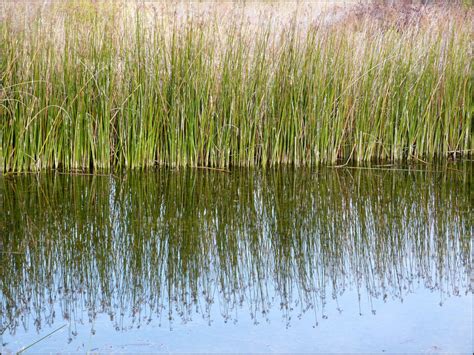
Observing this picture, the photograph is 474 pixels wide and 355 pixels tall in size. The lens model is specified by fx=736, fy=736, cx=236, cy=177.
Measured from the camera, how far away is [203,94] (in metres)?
5.66

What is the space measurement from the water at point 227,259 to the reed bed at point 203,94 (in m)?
0.37

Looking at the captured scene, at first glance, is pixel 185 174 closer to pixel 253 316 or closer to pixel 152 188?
pixel 152 188

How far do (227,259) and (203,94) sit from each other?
2275 millimetres

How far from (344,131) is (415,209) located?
1572 mm

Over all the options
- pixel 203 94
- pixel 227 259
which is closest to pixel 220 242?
pixel 227 259

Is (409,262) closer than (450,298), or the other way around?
(450,298)

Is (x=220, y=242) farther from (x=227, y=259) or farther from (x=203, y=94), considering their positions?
(x=203, y=94)

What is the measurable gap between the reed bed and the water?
370 millimetres

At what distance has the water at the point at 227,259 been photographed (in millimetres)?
2871

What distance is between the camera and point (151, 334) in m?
2.84

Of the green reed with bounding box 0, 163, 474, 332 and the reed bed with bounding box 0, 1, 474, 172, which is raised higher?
the reed bed with bounding box 0, 1, 474, 172

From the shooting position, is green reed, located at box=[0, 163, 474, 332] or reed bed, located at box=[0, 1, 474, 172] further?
reed bed, located at box=[0, 1, 474, 172]

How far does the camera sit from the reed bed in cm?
546

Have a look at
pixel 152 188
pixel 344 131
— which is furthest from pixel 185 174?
pixel 344 131
